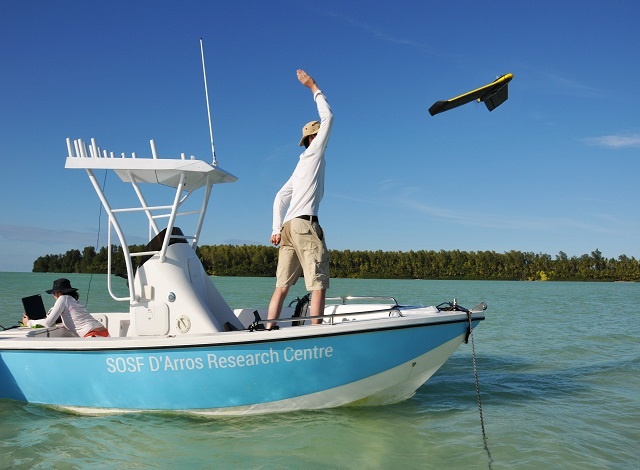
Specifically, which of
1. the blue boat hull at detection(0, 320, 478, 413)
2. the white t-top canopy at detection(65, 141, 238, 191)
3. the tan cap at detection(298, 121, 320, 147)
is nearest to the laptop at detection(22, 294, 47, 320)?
the blue boat hull at detection(0, 320, 478, 413)

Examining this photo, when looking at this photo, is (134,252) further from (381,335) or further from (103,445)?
(381,335)

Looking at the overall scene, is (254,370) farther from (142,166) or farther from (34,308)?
(34,308)

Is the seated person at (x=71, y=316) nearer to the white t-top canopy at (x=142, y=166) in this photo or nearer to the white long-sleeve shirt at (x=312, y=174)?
the white t-top canopy at (x=142, y=166)

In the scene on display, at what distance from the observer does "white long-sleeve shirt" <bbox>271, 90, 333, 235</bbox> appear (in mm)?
5660

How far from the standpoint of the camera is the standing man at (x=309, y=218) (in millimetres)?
5738

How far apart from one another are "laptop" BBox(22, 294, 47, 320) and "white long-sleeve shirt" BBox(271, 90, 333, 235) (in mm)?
4617

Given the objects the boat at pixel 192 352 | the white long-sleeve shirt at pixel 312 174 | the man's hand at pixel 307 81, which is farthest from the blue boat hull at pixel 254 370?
the man's hand at pixel 307 81

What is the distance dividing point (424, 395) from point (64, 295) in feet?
16.6

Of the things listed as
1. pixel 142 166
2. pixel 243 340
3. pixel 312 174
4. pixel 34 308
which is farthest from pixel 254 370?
pixel 34 308

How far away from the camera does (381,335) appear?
18.9 feet

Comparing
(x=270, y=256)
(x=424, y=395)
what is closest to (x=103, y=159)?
(x=424, y=395)

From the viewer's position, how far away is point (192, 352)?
18.9 feet

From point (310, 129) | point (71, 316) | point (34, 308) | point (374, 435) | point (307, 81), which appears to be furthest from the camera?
point (34, 308)

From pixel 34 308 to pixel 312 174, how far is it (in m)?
5.22
